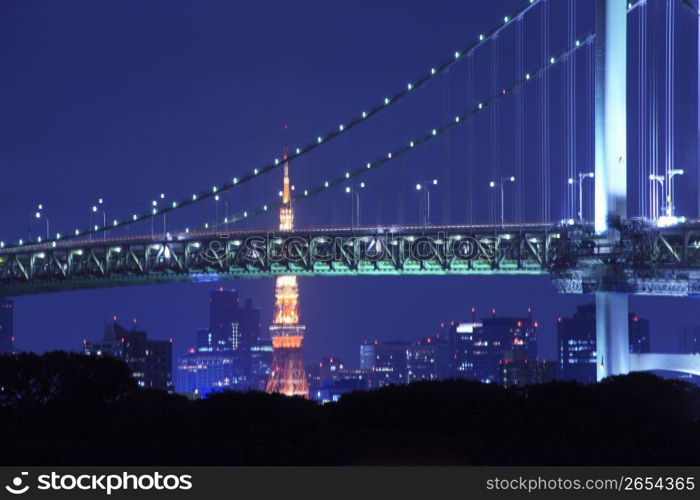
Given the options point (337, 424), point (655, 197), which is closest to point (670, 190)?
point (655, 197)

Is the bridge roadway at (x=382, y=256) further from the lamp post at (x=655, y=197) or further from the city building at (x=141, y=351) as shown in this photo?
the city building at (x=141, y=351)

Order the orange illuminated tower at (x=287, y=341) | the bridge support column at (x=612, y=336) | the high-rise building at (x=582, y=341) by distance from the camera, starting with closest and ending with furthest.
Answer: the bridge support column at (x=612, y=336)
the orange illuminated tower at (x=287, y=341)
the high-rise building at (x=582, y=341)

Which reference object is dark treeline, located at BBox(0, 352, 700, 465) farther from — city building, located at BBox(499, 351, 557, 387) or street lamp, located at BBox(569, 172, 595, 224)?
city building, located at BBox(499, 351, 557, 387)

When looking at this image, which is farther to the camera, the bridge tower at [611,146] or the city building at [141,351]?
the city building at [141,351]

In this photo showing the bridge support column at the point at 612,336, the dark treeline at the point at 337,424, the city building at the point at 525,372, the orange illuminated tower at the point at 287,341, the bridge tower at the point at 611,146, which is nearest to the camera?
the dark treeline at the point at 337,424

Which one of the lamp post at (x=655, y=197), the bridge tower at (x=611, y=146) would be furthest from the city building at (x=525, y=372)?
the bridge tower at (x=611, y=146)

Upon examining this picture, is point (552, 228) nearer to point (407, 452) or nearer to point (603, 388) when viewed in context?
point (603, 388)

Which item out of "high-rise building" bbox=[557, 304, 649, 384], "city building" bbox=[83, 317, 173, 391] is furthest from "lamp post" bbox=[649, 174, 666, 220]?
"high-rise building" bbox=[557, 304, 649, 384]
